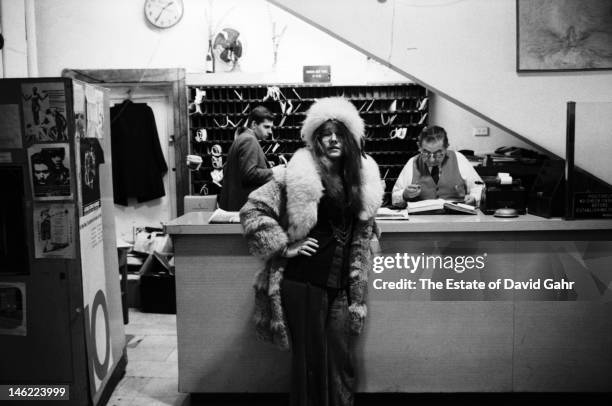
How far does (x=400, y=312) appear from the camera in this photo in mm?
3066

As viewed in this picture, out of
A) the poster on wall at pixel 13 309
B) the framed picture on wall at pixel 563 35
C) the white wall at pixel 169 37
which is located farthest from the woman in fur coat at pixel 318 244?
the white wall at pixel 169 37

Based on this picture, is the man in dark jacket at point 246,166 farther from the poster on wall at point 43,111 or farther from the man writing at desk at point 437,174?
the poster on wall at point 43,111

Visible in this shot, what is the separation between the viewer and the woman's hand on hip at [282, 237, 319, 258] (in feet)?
8.06

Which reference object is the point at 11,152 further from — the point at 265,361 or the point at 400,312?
the point at 400,312

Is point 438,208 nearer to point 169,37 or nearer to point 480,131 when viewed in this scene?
point 480,131

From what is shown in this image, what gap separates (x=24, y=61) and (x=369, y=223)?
468 cm

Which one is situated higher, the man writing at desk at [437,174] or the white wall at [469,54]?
the white wall at [469,54]

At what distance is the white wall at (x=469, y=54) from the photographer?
3453mm

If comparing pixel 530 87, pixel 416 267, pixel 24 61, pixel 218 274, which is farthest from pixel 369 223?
pixel 24 61

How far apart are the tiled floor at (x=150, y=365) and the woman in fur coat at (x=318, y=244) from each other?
100cm

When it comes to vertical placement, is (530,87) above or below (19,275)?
above

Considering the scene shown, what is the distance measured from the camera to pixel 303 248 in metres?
2.46

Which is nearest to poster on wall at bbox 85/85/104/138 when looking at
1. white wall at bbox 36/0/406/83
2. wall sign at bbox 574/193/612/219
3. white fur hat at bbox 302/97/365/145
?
white fur hat at bbox 302/97/365/145

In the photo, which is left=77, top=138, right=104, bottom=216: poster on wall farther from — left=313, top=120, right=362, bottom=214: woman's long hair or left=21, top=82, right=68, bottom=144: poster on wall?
left=313, top=120, right=362, bottom=214: woman's long hair
